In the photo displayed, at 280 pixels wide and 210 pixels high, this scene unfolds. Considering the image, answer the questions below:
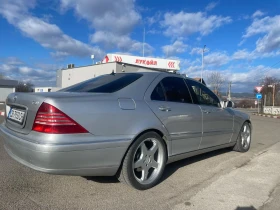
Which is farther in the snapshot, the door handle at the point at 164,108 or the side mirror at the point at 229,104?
the side mirror at the point at 229,104

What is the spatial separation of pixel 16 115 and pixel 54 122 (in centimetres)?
80

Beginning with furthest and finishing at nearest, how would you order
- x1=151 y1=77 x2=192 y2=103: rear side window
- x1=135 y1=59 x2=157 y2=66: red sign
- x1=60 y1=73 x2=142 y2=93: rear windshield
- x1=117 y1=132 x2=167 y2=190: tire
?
x1=135 y1=59 x2=157 y2=66: red sign → x1=151 y1=77 x2=192 y2=103: rear side window → x1=60 y1=73 x2=142 y2=93: rear windshield → x1=117 y1=132 x2=167 y2=190: tire

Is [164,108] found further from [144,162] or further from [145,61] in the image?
[145,61]

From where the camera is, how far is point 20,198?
2967 mm

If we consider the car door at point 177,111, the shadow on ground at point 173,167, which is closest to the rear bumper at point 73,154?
the shadow on ground at point 173,167

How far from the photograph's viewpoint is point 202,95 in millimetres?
4777

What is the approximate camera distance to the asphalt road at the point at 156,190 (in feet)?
9.69

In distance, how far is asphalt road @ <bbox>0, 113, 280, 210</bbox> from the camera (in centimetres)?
295

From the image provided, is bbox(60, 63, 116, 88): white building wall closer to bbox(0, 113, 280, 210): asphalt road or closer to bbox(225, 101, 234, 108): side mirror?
bbox(225, 101, 234, 108): side mirror

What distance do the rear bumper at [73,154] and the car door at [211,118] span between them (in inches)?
72.8

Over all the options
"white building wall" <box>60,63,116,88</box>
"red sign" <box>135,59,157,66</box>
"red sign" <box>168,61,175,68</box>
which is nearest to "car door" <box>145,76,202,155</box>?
"white building wall" <box>60,63,116,88</box>

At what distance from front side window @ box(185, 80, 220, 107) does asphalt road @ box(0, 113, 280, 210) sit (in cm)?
115

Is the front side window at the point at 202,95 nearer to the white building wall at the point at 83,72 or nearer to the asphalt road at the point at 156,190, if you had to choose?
the asphalt road at the point at 156,190

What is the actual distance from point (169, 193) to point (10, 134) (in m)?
2.06
